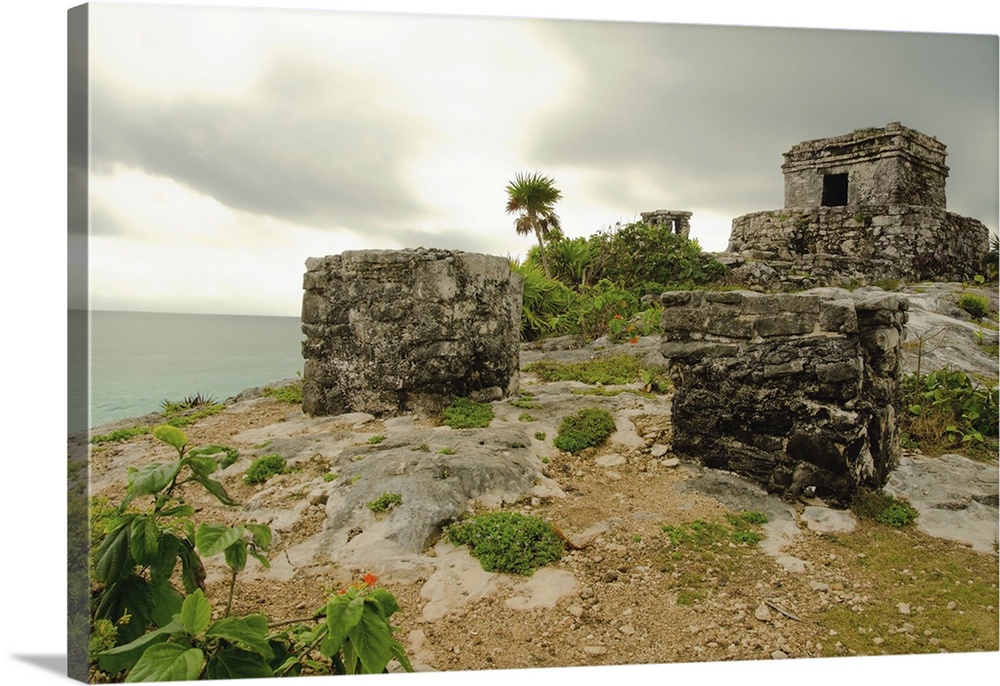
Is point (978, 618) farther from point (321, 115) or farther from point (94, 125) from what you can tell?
point (94, 125)

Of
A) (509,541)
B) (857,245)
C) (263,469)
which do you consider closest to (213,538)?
(509,541)

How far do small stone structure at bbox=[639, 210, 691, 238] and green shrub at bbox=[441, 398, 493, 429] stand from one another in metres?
3.66

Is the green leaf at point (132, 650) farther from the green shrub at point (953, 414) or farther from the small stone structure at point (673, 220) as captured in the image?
the small stone structure at point (673, 220)

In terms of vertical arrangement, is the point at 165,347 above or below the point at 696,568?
above

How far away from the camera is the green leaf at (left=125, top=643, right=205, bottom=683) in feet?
7.32

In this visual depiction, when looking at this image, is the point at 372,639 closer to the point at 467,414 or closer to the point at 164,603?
the point at 164,603

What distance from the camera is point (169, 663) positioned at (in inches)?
89.0

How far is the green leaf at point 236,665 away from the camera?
2385mm

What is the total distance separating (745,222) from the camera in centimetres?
918

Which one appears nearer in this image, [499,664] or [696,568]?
[499,664]

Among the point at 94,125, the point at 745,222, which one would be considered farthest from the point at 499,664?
the point at 745,222

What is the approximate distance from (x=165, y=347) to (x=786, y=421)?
4.05 m

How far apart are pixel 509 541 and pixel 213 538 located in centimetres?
160

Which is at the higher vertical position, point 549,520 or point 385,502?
point 385,502
